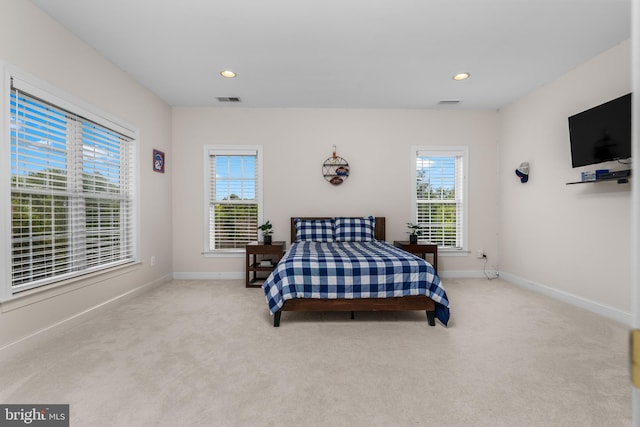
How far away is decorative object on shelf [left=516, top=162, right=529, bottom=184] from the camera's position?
4008 mm

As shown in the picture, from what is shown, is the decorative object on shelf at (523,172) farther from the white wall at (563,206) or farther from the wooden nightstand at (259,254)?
the wooden nightstand at (259,254)

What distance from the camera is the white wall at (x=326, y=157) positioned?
458cm

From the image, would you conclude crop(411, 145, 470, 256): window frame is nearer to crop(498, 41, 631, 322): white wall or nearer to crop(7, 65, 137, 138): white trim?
crop(498, 41, 631, 322): white wall

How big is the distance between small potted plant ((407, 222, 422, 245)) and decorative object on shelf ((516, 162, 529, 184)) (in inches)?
60.3

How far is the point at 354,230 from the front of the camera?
4.30 metres

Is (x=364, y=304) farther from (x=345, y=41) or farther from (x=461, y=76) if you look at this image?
(x=461, y=76)

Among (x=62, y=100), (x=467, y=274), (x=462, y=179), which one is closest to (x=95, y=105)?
(x=62, y=100)

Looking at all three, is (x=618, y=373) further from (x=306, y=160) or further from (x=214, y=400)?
(x=306, y=160)

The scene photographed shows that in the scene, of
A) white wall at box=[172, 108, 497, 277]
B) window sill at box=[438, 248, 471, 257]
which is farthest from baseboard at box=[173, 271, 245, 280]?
window sill at box=[438, 248, 471, 257]

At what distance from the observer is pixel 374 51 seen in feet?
9.81

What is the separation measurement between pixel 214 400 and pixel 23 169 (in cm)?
231

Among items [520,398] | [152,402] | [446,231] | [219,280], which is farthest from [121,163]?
[446,231]

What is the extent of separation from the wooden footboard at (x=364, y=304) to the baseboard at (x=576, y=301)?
6.07 ft

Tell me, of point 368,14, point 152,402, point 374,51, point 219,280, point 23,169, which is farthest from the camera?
point 219,280
